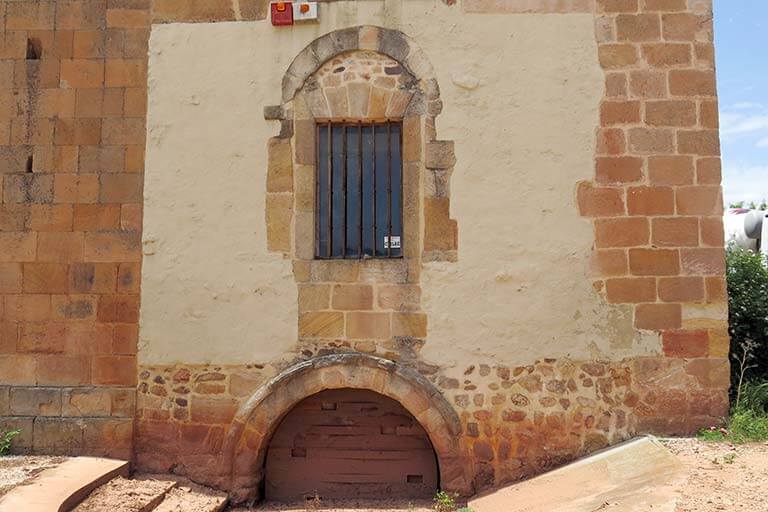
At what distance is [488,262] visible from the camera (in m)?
6.02

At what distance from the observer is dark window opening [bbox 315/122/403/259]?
20.3 feet

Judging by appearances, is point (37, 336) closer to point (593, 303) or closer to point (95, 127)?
point (95, 127)

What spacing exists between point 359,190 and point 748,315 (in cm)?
396

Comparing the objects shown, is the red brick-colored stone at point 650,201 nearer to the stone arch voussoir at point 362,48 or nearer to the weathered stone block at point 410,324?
the stone arch voussoir at point 362,48

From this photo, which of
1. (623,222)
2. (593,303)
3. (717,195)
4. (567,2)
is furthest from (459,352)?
(567,2)

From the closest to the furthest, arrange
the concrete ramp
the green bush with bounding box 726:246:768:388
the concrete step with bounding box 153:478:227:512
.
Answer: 1. the concrete ramp
2. the concrete step with bounding box 153:478:227:512
3. the green bush with bounding box 726:246:768:388

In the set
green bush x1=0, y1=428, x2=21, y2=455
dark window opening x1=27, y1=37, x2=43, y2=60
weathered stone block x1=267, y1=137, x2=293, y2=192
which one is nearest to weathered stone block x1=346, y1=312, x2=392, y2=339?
weathered stone block x1=267, y1=137, x2=293, y2=192

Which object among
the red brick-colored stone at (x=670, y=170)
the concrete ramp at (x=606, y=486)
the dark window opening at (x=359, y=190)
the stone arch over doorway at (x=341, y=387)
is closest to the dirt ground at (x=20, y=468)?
the stone arch over doorway at (x=341, y=387)

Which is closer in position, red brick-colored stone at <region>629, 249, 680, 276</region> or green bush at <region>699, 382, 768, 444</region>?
green bush at <region>699, 382, 768, 444</region>

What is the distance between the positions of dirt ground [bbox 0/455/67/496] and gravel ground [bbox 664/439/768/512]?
4411mm

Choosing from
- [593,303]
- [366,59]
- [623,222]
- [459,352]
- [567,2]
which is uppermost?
[567,2]

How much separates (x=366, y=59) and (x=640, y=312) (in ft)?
10.1

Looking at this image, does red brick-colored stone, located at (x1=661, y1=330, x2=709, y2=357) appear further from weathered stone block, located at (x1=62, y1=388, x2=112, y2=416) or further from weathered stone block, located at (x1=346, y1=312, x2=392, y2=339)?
weathered stone block, located at (x1=62, y1=388, x2=112, y2=416)

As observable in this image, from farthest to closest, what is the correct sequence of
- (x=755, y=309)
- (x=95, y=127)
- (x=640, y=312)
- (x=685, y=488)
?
(x=755, y=309) < (x=95, y=127) < (x=640, y=312) < (x=685, y=488)
